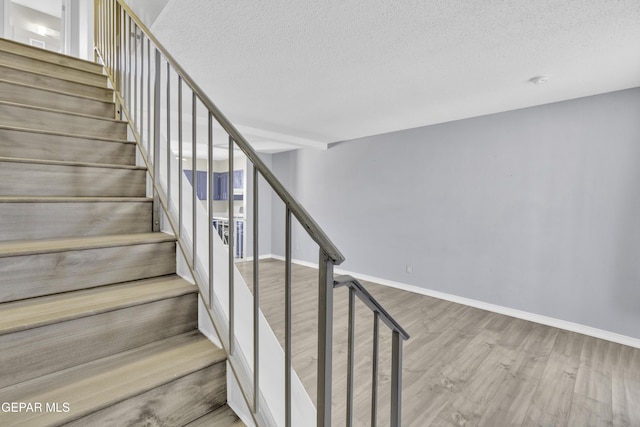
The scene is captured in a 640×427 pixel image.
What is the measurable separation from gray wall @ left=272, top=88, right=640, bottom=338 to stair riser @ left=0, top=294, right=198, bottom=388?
3451mm

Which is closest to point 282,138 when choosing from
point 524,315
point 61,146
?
point 61,146

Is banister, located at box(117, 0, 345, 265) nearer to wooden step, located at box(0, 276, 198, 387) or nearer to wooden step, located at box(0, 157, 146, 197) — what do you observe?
wooden step, located at box(0, 276, 198, 387)

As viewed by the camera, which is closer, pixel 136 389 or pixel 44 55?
pixel 136 389

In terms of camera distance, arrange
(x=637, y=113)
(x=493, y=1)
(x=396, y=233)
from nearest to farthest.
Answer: (x=493, y=1), (x=637, y=113), (x=396, y=233)

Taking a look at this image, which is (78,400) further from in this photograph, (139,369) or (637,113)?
(637,113)

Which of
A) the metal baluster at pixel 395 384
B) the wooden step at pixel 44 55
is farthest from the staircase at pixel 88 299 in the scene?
the wooden step at pixel 44 55

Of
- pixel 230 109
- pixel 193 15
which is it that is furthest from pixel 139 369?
pixel 230 109

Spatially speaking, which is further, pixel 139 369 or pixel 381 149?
pixel 381 149

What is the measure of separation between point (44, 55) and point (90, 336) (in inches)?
104

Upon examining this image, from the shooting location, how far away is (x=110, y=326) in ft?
3.43

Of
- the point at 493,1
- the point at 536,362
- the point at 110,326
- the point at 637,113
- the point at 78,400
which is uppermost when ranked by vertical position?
the point at 493,1

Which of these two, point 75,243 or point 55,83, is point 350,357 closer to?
point 75,243

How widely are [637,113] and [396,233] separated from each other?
9.01ft

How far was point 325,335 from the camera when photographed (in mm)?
781
